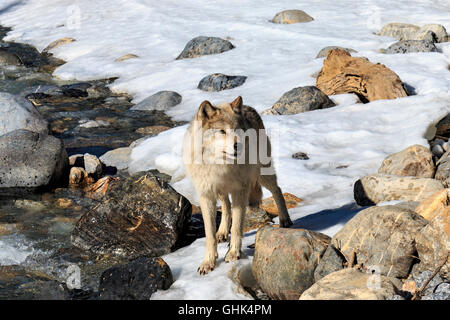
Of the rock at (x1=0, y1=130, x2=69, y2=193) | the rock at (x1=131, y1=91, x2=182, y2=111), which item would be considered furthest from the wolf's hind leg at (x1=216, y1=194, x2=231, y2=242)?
the rock at (x1=131, y1=91, x2=182, y2=111)

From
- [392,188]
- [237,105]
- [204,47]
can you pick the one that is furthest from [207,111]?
[204,47]

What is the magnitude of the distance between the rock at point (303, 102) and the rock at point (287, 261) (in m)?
6.67

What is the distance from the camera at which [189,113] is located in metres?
13.1

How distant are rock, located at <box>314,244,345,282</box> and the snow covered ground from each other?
86cm

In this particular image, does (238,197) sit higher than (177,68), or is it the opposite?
(238,197)

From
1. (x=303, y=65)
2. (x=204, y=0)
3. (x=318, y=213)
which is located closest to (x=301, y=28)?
(x=303, y=65)

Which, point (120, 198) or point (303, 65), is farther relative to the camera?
point (303, 65)

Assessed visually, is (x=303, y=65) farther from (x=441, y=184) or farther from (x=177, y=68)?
(x=441, y=184)

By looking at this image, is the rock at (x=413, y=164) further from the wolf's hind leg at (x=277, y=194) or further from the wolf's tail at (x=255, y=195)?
the wolf's tail at (x=255, y=195)

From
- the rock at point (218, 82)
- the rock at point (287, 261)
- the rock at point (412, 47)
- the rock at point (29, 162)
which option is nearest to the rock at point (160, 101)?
the rock at point (218, 82)

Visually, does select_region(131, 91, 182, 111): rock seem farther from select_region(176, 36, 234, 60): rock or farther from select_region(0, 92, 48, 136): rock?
select_region(176, 36, 234, 60): rock

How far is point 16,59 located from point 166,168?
36.5ft

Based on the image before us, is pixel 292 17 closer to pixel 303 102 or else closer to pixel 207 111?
pixel 303 102

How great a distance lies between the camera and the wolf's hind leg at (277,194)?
258 inches
